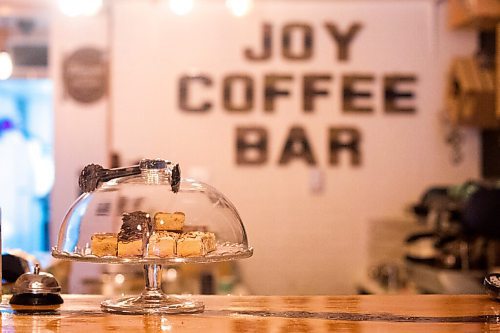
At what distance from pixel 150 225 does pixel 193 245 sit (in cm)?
12

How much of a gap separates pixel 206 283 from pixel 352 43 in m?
2.04

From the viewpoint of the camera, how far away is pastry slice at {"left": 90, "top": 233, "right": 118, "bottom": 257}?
81.0 inches

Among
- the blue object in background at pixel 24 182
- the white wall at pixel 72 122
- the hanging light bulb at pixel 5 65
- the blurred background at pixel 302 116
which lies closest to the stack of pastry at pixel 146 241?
the blurred background at pixel 302 116

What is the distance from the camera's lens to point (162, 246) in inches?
80.3

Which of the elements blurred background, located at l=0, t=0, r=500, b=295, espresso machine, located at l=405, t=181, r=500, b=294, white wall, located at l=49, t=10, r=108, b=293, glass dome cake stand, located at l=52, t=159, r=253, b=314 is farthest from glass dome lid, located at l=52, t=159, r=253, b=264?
white wall, located at l=49, t=10, r=108, b=293

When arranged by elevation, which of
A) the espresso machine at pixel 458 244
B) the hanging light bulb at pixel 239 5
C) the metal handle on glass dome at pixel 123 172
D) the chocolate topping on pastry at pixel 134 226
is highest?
the hanging light bulb at pixel 239 5

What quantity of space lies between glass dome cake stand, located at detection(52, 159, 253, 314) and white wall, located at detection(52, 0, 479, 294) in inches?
154

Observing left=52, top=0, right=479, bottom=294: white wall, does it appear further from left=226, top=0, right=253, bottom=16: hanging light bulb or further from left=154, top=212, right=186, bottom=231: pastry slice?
left=154, top=212, right=186, bottom=231: pastry slice

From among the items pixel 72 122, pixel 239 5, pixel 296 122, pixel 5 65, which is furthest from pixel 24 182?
pixel 239 5

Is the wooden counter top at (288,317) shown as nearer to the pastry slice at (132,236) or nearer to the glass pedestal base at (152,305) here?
the glass pedestal base at (152,305)

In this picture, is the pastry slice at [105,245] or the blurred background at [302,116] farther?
the blurred background at [302,116]

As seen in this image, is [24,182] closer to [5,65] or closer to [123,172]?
[5,65]

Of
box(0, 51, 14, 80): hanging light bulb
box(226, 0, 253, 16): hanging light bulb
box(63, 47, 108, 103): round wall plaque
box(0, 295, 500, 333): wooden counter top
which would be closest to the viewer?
box(0, 295, 500, 333): wooden counter top

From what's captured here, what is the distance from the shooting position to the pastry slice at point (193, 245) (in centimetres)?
205
